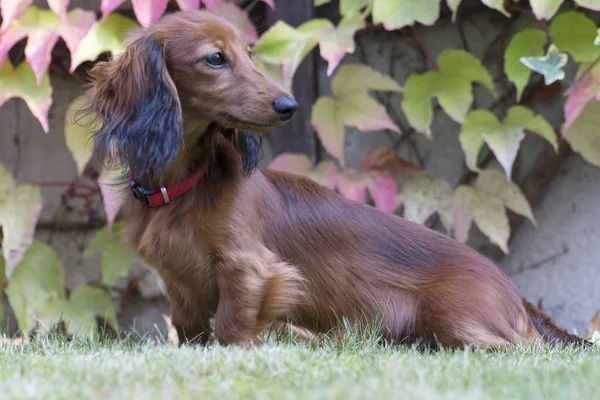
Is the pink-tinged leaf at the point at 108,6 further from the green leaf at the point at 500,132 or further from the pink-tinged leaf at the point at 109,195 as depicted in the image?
the green leaf at the point at 500,132

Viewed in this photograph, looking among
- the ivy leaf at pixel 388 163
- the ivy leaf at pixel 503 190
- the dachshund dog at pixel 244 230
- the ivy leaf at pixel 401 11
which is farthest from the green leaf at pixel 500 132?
the dachshund dog at pixel 244 230

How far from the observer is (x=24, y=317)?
3.45 meters

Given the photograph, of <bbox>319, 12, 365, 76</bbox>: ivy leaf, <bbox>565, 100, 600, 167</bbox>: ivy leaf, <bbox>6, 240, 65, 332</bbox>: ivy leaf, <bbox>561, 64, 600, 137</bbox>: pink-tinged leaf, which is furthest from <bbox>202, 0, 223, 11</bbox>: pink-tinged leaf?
<bbox>565, 100, 600, 167</bbox>: ivy leaf

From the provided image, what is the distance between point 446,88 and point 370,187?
0.53 m

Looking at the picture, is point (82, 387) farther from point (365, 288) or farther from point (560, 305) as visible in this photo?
point (560, 305)

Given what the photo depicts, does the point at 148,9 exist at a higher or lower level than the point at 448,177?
higher

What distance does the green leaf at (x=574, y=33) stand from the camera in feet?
10.7

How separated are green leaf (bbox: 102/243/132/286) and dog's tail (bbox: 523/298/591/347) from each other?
69.8 inches

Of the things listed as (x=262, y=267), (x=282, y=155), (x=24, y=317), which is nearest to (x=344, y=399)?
(x=262, y=267)

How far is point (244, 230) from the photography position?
2.35 metres

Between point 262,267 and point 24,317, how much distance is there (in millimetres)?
1570

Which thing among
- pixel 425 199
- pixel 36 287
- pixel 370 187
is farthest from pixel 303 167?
pixel 36 287

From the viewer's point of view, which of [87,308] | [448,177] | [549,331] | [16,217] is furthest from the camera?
[448,177]

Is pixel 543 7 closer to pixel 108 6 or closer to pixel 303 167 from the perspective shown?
pixel 303 167
